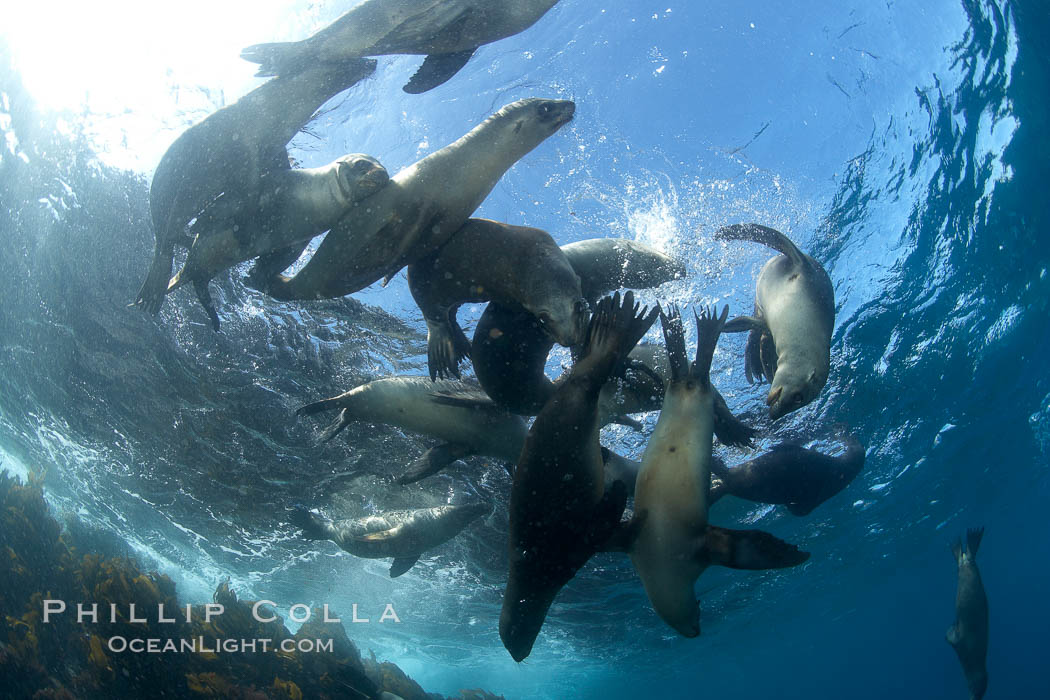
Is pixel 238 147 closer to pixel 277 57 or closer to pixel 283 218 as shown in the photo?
pixel 283 218

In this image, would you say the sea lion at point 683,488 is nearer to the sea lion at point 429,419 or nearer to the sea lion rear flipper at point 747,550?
the sea lion rear flipper at point 747,550

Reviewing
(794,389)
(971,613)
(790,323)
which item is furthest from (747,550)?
(971,613)

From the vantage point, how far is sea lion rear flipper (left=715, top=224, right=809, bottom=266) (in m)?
4.29

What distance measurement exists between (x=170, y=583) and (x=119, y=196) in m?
10.4

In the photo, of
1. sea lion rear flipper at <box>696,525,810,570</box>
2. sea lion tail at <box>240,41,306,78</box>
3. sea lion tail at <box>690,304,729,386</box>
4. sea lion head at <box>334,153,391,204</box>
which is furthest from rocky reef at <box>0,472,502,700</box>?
sea lion tail at <box>240,41,306,78</box>

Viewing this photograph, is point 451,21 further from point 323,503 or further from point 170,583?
point 170,583

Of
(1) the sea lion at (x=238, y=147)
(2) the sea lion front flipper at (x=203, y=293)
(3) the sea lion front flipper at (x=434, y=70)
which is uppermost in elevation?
(3) the sea lion front flipper at (x=434, y=70)

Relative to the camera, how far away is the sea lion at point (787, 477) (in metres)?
8.95

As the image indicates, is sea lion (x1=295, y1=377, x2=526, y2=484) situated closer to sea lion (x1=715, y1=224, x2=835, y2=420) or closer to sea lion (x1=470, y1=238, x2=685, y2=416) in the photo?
sea lion (x1=470, y1=238, x2=685, y2=416)

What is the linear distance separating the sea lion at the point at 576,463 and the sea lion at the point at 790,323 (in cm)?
108

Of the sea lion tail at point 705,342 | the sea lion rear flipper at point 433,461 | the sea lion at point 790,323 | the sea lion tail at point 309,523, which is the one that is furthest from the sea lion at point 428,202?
the sea lion tail at point 309,523

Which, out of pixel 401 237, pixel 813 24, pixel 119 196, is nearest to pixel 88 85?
pixel 119 196

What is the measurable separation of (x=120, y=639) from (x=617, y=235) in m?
11.0

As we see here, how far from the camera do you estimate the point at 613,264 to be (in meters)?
4.30
